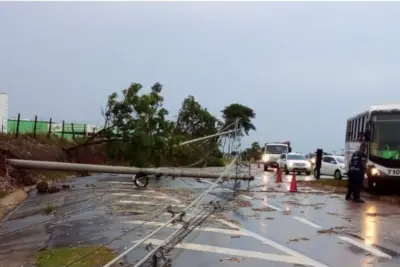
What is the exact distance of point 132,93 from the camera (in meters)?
24.7

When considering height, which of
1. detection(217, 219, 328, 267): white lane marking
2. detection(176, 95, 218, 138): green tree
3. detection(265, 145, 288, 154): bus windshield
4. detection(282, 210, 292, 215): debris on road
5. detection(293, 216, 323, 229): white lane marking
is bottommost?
detection(217, 219, 328, 267): white lane marking

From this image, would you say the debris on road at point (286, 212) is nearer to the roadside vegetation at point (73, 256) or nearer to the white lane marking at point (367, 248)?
the white lane marking at point (367, 248)

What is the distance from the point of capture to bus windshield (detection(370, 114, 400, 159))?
792 inches

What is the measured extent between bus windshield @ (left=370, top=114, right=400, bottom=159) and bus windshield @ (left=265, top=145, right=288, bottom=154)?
27453 mm

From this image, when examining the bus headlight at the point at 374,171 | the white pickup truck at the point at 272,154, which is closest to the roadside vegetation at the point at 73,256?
the bus headlight at the point at 374,171

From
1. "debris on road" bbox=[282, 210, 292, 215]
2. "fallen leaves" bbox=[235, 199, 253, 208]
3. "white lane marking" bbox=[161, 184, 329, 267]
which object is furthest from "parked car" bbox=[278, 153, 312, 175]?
"white lane marking" bbox=[161, 184, 329, 267]

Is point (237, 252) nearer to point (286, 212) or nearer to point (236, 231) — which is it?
point (236, 231)

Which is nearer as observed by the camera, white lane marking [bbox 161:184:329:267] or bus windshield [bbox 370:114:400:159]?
white lane marking [bbox 161:184:329:267]

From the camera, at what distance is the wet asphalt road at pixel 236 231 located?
8.84 m

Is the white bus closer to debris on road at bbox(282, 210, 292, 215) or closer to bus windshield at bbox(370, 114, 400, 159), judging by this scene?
bus windshield at bbox(370, 114, 400, 159)

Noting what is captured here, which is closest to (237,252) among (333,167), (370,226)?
(370,226)

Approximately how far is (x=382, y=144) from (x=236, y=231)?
10.8 meters

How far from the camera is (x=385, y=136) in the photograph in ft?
66.8

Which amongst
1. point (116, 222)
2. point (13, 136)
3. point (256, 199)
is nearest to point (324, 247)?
point (116, 222)
